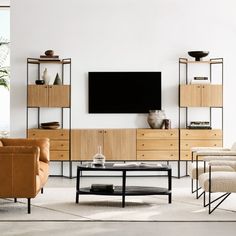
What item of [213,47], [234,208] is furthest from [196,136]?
[234,208]

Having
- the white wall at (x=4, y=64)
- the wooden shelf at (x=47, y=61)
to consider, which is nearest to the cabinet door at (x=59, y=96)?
the wooden shelf at (x=47, y=61)

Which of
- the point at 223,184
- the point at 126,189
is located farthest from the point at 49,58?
the point at 223,184

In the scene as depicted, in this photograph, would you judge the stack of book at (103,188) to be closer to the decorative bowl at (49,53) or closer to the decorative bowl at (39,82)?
the decorative bowl at (39,82)

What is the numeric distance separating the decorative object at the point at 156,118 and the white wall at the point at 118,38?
0.22 m

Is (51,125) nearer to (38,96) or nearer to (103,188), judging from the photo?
(38,96)

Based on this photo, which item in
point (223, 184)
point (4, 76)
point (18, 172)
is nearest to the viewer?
point (223, 184)

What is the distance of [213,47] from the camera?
1142cm

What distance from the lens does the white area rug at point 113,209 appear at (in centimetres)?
703

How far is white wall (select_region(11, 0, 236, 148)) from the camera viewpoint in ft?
37.3

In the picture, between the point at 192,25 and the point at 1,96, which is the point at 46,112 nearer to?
the point at 1,96

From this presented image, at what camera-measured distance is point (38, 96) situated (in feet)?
36.3

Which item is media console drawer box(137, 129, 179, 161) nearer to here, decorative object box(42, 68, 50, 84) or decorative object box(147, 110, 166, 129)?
decorative object box(147, 110, 166, 129)

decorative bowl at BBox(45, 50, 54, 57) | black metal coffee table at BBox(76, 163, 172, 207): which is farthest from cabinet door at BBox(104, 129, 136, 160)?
black metal coffee table at BBox(76, 163, 172, 207)

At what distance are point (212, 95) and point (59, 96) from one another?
2.54 metres
